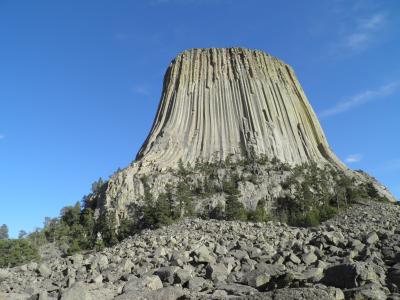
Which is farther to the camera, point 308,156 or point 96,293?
point 308,156

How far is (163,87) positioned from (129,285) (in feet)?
207

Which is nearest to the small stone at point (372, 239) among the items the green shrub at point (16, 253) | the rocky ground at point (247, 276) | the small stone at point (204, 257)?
the rocky ground at point (247, 276)

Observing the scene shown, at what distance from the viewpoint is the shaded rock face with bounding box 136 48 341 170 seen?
5841cm


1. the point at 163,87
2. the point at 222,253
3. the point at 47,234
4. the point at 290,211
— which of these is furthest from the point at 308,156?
the point at 222,253

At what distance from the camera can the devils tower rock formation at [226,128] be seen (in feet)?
161

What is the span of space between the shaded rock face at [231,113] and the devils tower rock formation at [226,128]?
144 mm

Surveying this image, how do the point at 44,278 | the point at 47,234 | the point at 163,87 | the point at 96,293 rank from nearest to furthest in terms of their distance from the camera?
the point at 96,293 < the point at 44,278 < the point at 47,234 < the point at 163,87

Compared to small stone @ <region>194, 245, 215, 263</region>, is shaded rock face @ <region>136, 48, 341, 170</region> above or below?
above

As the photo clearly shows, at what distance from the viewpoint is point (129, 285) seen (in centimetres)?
950

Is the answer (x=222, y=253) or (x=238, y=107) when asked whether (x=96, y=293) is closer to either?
(x=222, y=253)

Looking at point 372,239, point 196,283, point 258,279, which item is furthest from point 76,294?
point 372,239

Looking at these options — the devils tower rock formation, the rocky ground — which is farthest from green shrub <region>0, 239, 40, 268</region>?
the rocky ground

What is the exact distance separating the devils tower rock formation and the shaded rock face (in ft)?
0.47

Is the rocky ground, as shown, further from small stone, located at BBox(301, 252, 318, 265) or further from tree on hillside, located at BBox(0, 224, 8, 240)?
tree on hillside, located at BBox(0, 224, 8, 240)
